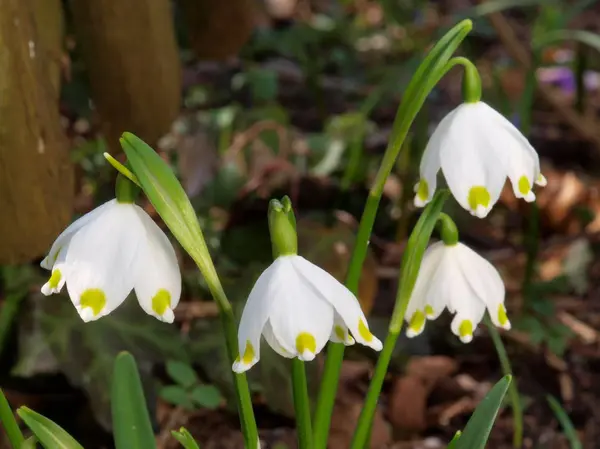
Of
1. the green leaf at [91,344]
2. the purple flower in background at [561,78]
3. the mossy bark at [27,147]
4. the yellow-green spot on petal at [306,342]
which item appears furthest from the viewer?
the purple flower in background at [561,78]

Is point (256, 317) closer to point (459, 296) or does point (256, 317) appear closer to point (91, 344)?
point (459, 296)

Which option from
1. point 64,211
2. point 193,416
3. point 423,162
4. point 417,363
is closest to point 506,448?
point 417,363

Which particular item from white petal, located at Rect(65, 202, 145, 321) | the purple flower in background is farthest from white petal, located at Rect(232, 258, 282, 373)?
the purple flower in background

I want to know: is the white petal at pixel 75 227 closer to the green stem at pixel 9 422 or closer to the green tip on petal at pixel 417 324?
the green stem at pixel 9 422

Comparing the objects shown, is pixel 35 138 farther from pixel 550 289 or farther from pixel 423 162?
pixel 550 289

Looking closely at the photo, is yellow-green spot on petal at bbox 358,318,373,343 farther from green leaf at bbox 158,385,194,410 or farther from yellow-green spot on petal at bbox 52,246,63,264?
green leaf at bbox 158,385,194,410

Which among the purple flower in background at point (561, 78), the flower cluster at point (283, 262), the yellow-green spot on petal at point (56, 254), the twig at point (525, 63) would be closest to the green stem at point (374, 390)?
the flower cluster at point (283, 262)
